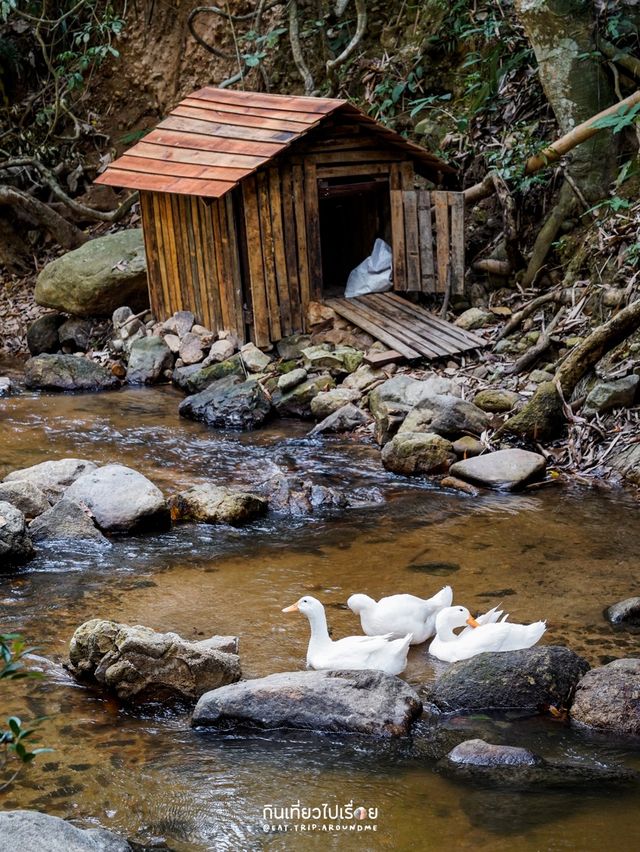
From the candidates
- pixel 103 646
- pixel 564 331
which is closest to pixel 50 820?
pixel 103 646

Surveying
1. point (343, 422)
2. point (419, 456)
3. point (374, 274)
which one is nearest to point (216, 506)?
point (419, 456)

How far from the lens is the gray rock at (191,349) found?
12.4 m

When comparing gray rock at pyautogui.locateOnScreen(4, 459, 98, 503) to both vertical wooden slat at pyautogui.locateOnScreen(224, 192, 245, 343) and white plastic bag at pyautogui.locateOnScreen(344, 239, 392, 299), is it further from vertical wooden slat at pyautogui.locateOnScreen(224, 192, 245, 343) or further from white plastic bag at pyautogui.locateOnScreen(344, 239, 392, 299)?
white plastic bag at pyautogui.locateOnScreen(344, 239, 392, 299)

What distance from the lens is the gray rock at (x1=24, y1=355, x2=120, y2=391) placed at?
12.3 meters

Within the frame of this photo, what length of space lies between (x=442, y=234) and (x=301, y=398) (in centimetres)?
275

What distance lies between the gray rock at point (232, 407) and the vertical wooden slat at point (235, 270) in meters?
1.20

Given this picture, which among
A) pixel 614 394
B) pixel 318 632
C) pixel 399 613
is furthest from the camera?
pixel 614 394

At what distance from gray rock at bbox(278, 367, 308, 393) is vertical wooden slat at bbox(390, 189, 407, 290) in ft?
6.79

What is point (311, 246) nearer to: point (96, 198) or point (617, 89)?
point (617, 89)

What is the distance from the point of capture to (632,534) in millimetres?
7141

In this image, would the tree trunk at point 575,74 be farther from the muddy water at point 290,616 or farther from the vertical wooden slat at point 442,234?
the muddy water at point 290,616

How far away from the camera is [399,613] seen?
5582mm

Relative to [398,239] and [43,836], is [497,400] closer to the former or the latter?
[398,239]

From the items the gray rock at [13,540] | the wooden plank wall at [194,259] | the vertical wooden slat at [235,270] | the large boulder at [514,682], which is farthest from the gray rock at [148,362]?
the large boulder at [514,682]
